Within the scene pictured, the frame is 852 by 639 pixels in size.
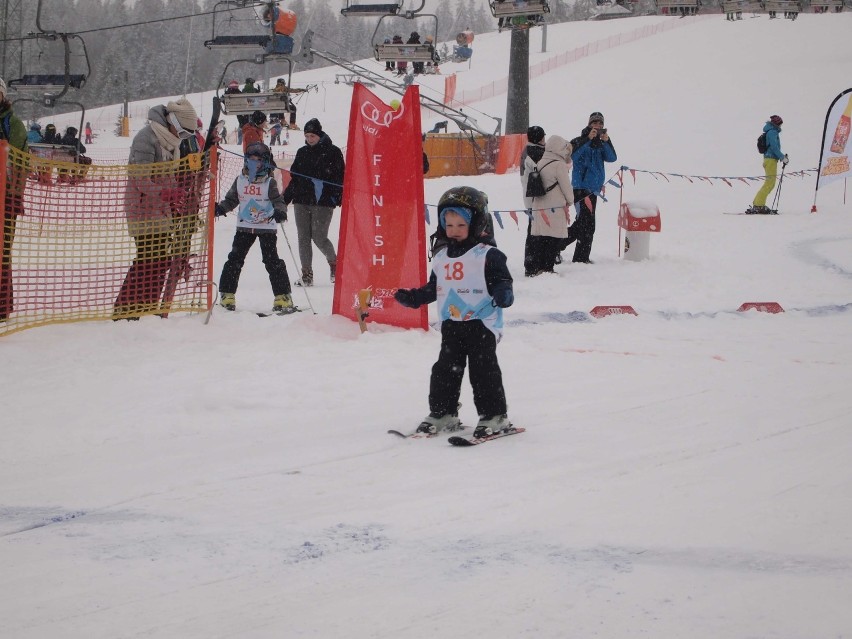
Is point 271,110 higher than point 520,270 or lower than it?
higher

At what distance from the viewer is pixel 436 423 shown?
5488 mm

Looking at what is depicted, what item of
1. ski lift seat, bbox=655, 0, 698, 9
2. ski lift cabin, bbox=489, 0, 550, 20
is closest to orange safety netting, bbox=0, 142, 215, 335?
ski lift cabin, bbox=489, 0, 550, 20

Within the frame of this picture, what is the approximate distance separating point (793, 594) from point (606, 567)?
0.66 m

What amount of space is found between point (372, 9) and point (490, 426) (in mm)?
16831

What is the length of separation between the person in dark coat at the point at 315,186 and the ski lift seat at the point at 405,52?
48.8 feet

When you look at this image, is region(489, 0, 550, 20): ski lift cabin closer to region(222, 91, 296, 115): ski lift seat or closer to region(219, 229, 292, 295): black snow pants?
region(222, 91, 296, 115): ski lift seat

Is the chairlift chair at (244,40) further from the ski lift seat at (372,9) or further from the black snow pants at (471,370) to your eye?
the black snow pants at (471,370)

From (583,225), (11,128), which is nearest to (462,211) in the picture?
(11,128)

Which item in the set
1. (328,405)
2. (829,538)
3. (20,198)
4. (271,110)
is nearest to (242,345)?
(328,405)

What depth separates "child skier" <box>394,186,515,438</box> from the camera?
17.7ft

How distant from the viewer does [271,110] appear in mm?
17156

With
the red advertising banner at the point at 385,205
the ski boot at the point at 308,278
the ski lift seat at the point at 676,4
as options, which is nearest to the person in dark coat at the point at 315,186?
the ski boot at the point at 308,278

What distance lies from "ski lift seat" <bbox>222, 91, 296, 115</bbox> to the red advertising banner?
9226mm

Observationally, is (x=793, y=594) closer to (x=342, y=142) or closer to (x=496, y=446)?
(x=496, y=446)
